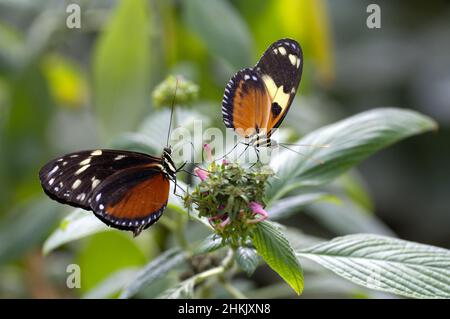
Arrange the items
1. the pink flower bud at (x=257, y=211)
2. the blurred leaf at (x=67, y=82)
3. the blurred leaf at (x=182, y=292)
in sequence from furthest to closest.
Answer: the blurred leaf at (x=67, y=82) < the blurred leaf at (x=182, y=292) < the pink flower bud at (x=257, y=211)

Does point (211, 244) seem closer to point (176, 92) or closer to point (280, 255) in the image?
point (280, 255)

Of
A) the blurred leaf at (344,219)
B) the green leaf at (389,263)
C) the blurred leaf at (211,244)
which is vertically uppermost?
the blurred leaf at (211,244)

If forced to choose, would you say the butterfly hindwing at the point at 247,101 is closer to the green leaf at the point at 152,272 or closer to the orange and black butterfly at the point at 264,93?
the orange and black butterfly at the point at 264,93

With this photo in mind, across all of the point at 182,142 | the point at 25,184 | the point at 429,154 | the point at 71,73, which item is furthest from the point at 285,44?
the point at 429,154

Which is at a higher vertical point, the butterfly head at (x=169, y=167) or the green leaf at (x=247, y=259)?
the butterfly head at (x=169, y=167)

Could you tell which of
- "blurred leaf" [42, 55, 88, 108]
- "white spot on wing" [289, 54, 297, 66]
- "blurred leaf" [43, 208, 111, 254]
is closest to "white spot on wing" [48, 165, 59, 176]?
"blurred leaf" [43, 208, 111, 254]

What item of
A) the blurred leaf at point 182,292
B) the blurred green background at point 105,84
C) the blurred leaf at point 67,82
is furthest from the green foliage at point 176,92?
the blurred leaf at point 67,82
